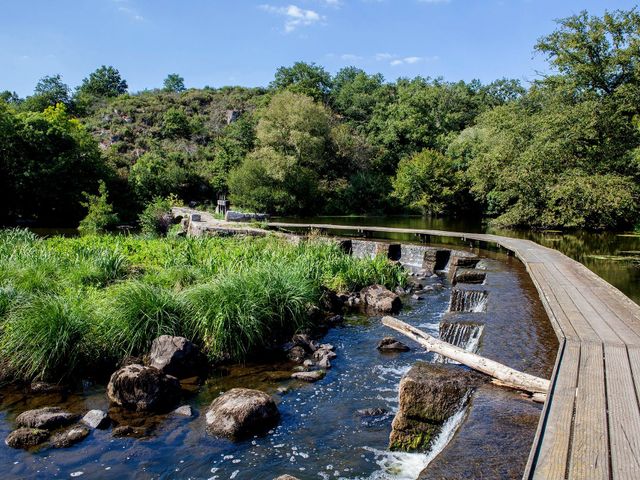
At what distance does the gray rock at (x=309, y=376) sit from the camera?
6902mm

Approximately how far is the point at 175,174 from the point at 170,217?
47.8ft

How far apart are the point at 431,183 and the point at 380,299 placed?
28569mm

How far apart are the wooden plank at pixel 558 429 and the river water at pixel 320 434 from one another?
480 mm

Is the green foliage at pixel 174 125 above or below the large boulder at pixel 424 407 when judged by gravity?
above

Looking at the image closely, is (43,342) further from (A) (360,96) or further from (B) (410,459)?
(A) (360,96)

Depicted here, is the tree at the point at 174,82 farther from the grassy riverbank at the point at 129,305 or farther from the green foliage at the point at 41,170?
the grassy riverbank at the point at 129,305

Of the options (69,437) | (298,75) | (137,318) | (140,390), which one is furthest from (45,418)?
(298,75)

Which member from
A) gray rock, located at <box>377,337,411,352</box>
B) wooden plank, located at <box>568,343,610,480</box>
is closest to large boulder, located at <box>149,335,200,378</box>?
gray rock, located at <box>377,337,411,352</box>

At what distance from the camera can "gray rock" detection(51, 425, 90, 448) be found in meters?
5.13

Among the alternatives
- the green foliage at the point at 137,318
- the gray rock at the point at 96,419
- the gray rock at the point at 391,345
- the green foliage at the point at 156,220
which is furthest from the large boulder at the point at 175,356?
the green foliage at the point at 156,220

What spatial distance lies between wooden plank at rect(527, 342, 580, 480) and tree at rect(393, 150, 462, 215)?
112 ft

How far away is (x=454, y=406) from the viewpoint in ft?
15.9

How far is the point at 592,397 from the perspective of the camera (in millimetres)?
3787

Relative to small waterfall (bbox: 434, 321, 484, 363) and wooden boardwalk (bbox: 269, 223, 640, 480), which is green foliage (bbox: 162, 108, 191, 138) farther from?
wooden boardwalk (bbox: 269, 223, 640, 480)
